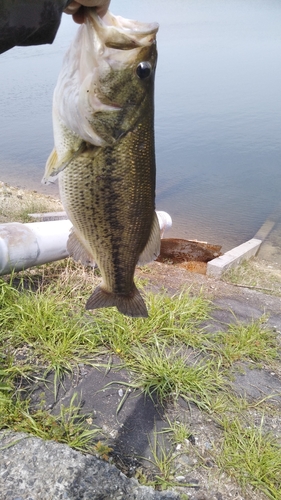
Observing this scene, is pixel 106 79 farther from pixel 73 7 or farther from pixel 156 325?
pixel 156 325

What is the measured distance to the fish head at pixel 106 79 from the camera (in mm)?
1785

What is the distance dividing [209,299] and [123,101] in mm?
3396

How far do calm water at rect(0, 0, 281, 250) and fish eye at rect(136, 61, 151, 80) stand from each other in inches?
310

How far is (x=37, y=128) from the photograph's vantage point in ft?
54.2

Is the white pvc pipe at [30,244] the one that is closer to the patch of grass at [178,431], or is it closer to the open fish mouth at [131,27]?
the patch of grass at [178,431]

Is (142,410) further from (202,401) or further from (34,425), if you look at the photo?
(34,425)

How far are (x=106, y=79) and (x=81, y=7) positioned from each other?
0.94 feet

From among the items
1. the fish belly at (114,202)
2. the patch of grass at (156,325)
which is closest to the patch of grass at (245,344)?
the patch of grass at (156,325)

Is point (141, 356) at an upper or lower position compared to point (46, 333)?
lower

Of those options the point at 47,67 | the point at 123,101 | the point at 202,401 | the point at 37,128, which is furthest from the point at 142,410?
the point at 47,67

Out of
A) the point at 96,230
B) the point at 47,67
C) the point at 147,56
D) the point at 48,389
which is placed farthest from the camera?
the point at 47,67

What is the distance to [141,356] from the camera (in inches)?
147

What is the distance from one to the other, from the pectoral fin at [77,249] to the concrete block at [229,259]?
4.12 meters

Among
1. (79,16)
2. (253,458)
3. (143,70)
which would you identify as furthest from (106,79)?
(253,458)
